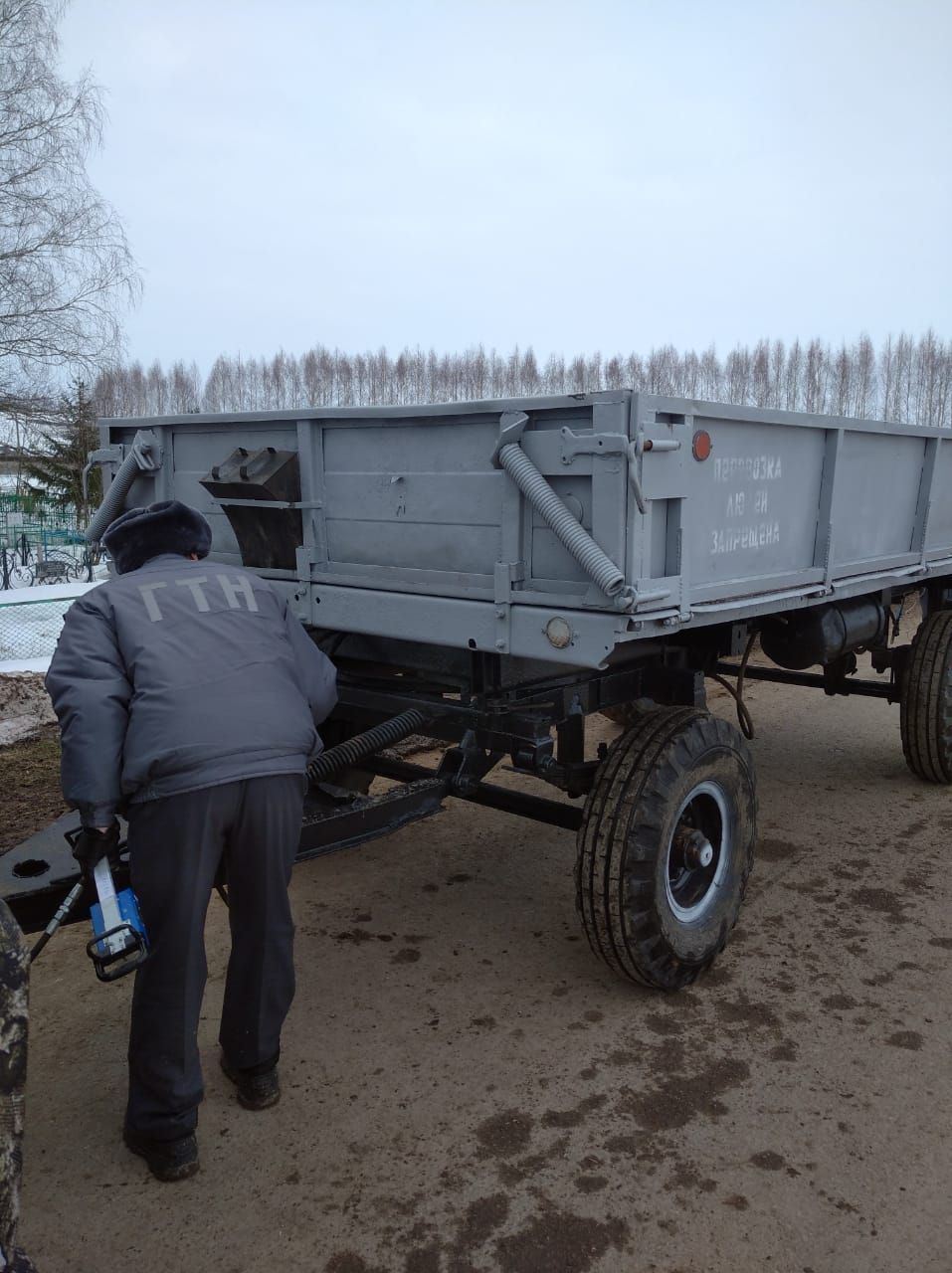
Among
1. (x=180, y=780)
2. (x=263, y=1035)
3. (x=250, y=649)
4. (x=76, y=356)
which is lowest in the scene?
(x=263, y=1035)

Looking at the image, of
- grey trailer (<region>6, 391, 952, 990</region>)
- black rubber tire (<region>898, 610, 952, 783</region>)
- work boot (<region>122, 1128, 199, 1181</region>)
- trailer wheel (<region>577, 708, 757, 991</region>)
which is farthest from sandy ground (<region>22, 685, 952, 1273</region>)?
black rubber tire (<region>898, 610, 952, 783</region>)

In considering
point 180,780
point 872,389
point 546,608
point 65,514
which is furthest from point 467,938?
point 872,389

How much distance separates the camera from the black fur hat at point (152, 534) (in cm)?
289

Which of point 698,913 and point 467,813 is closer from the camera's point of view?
point 698,913

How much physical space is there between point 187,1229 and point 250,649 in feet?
4.79

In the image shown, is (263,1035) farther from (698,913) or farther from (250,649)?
(698,913)

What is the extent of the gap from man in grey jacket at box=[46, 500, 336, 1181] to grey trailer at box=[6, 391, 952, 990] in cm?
36

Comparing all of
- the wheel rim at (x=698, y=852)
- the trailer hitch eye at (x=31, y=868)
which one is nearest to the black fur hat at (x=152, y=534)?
the trailer hitch eye at (x=31, y=868)

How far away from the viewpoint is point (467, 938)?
415 cm

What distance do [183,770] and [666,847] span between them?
5.54ft

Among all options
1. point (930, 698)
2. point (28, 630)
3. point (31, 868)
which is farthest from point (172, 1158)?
point (28, 630)

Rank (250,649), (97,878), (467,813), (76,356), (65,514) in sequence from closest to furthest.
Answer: (97,878), (250,649), (467,813), (76,356), (65,514)

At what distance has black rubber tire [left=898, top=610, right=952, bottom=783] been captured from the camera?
5684 mm

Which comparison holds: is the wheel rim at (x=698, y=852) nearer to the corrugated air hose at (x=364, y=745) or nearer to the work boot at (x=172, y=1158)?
the corrugated air hose at (x=364, y=745)
